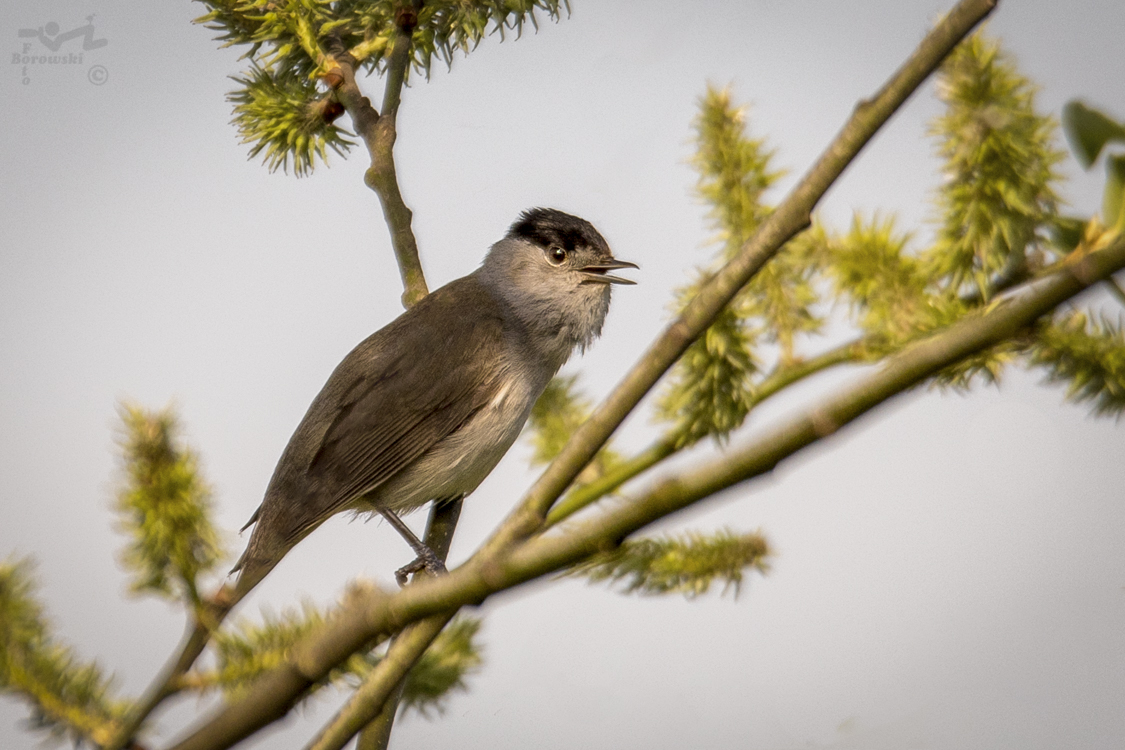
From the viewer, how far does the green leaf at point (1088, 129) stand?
46 cm

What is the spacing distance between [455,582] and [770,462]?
192 millimetres

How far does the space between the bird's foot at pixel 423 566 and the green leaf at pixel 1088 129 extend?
1286mm

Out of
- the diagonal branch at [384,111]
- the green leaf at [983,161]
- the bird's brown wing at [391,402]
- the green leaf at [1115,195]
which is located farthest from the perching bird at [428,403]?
the green leaf at [1115,195]

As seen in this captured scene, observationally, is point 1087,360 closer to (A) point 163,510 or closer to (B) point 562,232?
(A) point 163,510

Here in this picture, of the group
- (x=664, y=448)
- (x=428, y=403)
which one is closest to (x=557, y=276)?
(x=428, y=403)

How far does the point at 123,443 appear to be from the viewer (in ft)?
3.17

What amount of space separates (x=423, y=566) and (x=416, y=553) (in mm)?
77

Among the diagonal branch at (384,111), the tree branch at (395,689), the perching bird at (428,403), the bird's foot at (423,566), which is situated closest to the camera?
the tree branch at (395,689)

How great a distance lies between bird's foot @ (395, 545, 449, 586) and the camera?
5.67 ft

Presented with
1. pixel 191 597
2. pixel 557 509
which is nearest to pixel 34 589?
pixel 191 597

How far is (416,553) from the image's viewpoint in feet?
6.32

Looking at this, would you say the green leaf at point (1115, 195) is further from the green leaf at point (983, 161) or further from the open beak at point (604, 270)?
the open beak at point (604, 270)

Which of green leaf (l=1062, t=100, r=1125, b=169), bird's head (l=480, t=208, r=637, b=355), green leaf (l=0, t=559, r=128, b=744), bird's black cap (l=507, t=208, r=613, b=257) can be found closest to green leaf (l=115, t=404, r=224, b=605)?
green leaf (l=0, t=559, r=128, b=744)

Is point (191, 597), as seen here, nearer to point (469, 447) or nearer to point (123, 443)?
point (123, 443)
